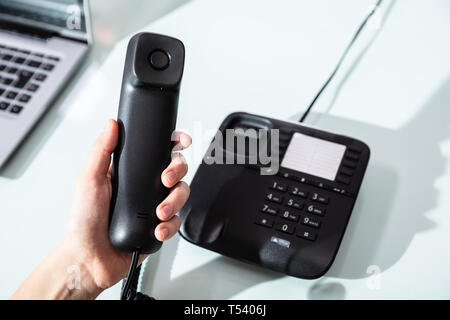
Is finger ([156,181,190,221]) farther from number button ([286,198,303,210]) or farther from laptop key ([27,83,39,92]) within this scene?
laptop key ([27,83,39,92])

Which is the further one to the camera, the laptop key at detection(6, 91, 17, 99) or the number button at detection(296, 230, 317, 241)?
the laptop key at detection(6, 91, 17, 99)

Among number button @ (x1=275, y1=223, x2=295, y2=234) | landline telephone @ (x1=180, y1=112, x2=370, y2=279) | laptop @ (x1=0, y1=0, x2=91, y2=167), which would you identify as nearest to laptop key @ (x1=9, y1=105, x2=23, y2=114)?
laptop @ (x1=0, y1=0, x2=91, y2=167)

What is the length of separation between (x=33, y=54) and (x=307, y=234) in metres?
0.42

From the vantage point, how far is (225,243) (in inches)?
19.0

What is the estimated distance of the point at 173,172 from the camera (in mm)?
458

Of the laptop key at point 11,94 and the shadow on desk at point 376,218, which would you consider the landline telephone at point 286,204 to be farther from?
the laptop key at point 11,94

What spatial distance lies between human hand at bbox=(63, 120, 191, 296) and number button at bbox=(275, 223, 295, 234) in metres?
0.09

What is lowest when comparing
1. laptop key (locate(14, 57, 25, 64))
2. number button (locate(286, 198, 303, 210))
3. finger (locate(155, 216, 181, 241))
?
laptop key (locate(14, 57, 25, 64))

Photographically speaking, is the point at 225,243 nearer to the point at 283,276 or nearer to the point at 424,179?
the point at 283,276

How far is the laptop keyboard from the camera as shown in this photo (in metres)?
0.59

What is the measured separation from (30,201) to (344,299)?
1.13 feet

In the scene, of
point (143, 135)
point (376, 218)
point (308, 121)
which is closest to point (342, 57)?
point (308, 121)

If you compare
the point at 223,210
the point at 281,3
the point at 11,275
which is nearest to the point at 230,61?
the point at 281,3

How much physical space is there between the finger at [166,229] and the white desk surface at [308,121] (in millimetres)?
53
